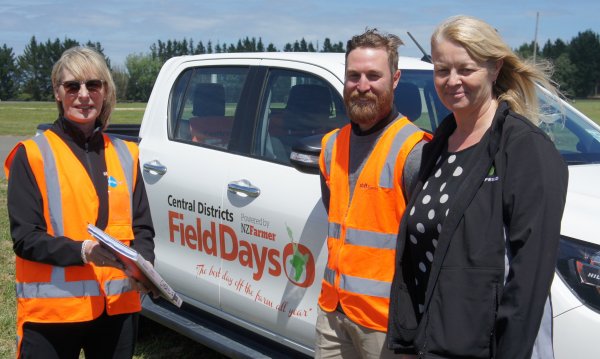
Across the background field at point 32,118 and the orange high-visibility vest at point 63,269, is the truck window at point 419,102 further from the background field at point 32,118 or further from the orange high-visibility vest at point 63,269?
the background field at point 32,118

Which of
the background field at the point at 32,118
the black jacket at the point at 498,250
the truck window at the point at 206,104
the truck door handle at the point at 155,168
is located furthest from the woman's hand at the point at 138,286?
the background field at the point at 32,118

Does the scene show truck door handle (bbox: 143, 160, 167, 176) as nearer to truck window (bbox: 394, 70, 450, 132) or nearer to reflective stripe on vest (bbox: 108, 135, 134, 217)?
reflective stripe on vest (bbox: 108, 135, 134, 217)

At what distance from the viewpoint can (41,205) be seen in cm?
264

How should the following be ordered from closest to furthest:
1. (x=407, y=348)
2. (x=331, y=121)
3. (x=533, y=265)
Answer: (x=533, y=265), (x=407, y=348), (x=331, y=121)

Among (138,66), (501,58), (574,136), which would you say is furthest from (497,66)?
(138,66)

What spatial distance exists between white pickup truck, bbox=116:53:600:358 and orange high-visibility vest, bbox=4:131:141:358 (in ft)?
3.18

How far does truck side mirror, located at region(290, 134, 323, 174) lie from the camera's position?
313cm

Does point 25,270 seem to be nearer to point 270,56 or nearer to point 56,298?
point 56,298

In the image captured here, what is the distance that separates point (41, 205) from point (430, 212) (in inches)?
56.3

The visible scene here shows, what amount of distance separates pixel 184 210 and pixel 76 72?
1599 mm

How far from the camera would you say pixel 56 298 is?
2.63 metres

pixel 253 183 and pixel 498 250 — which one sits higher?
pixel 498 250

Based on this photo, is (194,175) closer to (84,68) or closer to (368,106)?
(84,68)

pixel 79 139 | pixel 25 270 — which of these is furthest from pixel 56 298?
pixel 79 139
